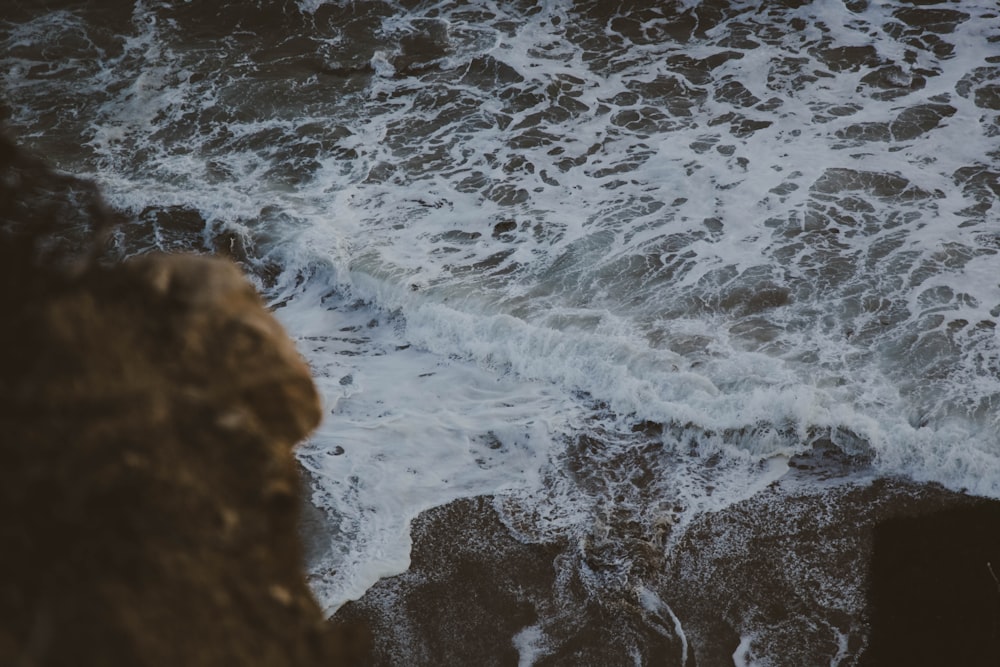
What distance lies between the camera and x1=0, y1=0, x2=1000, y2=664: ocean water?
6586 millimetres

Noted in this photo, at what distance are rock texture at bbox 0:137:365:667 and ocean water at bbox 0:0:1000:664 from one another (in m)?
3.47

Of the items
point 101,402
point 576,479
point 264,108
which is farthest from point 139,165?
point 101,402

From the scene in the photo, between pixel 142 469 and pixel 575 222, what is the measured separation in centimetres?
805

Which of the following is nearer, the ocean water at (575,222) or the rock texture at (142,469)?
the rock texture at (142,469)

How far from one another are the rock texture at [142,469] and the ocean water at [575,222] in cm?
347

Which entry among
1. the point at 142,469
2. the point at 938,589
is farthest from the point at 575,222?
the point at 142,469

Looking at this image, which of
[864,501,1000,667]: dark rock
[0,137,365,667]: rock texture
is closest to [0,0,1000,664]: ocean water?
[864,501,1000,667]: dark rock

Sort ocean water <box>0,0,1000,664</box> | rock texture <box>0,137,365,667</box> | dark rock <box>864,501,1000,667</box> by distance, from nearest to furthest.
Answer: rock texture <box>0,137,365,667</box>, dark rock <box>864,501,1000,667</box>, ocean water <box>0,0,1000,664</box>

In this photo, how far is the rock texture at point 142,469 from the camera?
68.3 inches

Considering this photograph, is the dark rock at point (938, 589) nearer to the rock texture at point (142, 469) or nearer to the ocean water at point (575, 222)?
the ocean water at point (575, 222)

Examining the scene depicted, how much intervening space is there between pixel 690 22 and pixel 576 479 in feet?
30.4

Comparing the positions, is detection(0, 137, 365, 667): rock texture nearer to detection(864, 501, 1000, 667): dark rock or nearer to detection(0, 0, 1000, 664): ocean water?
detection(0, 0, 1000, 664): ocean water

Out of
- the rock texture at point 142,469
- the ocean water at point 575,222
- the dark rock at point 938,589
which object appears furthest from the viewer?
the ocean water at point 575,222

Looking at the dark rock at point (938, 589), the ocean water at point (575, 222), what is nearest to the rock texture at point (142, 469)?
the ocean water at point (575, 222)
